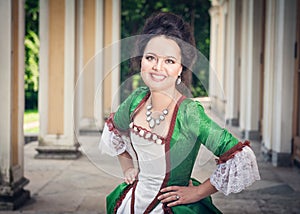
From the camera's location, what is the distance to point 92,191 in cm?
530

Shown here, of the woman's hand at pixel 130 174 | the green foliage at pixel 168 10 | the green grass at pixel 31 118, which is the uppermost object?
the green foliage at pixel 168 10

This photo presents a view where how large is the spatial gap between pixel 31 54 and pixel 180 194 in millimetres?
15262

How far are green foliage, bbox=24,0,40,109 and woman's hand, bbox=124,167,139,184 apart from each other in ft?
48.8

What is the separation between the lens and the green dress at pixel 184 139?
1800 mm

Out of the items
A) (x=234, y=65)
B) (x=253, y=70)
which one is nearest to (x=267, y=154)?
(x=253, y=70)

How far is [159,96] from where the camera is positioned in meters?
1.86

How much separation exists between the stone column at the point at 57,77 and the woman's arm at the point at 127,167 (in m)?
5.20

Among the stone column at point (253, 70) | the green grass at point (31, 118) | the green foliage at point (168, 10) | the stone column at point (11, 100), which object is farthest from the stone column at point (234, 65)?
the green foliage at point (168, 10)

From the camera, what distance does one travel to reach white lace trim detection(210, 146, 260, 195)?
180 cm

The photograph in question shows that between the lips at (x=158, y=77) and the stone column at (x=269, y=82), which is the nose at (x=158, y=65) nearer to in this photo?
the lips at (x=158, y=77)

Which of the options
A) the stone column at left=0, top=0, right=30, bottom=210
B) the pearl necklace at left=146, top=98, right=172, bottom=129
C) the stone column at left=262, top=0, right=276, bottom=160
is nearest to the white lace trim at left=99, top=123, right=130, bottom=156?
the pearl necklace at left=146, top=98, right=172, bottom=129

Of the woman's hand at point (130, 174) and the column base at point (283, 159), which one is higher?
the woman's hand at point (130, 174)

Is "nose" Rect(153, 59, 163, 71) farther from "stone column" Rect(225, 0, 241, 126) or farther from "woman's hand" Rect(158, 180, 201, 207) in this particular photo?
"stone column" Rect(225, 0, 241, 126)

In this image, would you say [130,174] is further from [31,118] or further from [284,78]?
[31,118]
